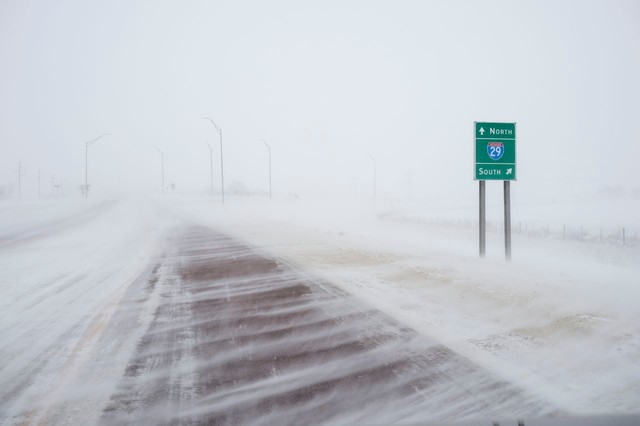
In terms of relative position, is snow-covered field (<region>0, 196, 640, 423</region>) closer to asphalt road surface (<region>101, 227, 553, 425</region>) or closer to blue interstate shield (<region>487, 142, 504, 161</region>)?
asphalt road surface (<region>101, 227, 553, 425</region>)

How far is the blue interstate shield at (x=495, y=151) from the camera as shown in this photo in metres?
12.1

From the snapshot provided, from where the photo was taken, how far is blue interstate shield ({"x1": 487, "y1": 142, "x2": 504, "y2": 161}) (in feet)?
39.8

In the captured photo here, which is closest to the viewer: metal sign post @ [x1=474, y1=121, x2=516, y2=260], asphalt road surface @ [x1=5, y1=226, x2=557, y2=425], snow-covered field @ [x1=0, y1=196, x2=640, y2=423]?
asphalt road surface @ [x1=5, y1=226, x2=557, y2=425]

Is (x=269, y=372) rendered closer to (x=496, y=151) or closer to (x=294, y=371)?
(x=294, y=371)

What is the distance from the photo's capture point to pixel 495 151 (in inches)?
479

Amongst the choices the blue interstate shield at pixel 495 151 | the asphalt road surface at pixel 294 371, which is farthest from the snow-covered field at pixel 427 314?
the blue interstate shield at pixel 495 151

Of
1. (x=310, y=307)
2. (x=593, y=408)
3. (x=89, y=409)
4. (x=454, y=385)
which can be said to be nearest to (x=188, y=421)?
(x=89, y=409)

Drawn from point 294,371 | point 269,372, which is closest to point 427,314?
point 294,371

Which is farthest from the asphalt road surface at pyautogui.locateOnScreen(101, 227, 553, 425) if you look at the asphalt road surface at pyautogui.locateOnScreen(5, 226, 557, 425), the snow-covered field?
the snow-covered field

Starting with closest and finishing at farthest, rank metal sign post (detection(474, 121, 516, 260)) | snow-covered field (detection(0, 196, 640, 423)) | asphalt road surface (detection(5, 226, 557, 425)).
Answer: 1. asphalt road surface (detection(5, 226, 557, 425))
2. snow-covered field (detection(0, 196, 640, 423))
3. metal sign post (detection(474, 121, 516, 260))

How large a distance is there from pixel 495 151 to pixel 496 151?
0.08 feet

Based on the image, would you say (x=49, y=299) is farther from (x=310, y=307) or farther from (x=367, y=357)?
(x=367, y=357)

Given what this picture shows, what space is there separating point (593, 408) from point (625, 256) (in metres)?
14.6

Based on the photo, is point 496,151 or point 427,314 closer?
point 427,314
